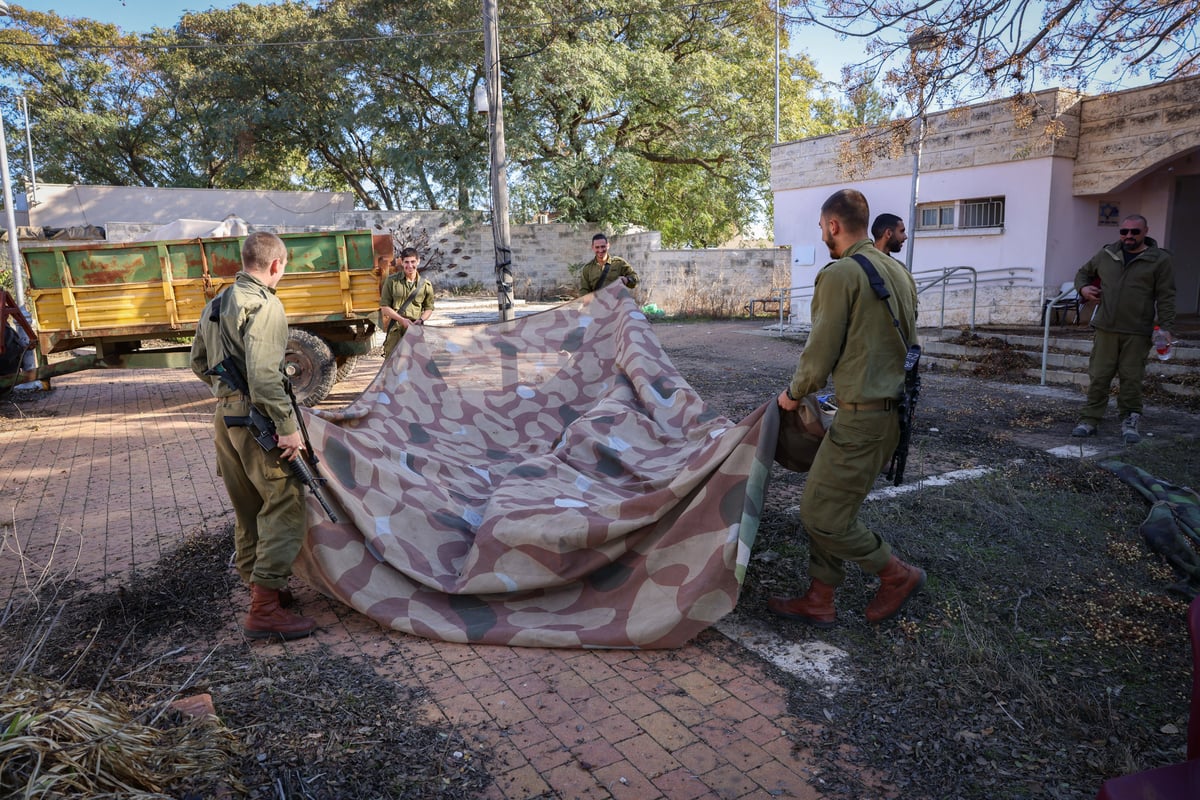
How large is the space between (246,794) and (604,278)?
7183 millimetres

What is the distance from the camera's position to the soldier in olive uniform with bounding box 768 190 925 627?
3207 mm

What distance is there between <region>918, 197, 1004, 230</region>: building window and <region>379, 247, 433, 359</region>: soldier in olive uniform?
31.3 feet

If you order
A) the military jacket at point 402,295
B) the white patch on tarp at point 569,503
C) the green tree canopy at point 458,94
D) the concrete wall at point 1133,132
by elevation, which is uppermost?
the green tree canopy at point 458,94

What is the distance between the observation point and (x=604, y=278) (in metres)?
9.00

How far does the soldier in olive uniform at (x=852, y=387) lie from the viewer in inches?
126

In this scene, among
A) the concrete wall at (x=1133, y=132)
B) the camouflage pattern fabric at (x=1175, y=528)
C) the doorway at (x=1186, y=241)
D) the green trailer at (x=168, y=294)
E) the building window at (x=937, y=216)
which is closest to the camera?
the camouflage pattern fabric at (x=1175, y=528)

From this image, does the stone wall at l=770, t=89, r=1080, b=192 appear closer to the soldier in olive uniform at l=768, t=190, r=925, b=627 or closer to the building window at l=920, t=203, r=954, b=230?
the building window at l=920, t=203, r=954, b=230

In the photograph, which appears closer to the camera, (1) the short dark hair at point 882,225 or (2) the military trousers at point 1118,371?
(1) the short dark hair at point 882,225

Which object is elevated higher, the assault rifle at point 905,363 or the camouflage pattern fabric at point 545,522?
the assault rifle at point 905,363

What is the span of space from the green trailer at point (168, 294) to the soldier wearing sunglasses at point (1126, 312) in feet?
22.7

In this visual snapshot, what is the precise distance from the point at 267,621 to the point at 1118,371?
6.72 meters

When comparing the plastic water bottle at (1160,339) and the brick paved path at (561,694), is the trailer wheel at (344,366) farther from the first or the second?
the plastic water bottle at (1160,339)

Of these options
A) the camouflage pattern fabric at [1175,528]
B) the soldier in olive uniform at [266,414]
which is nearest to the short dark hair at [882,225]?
the camouflage pattern fabric at [1175,528]

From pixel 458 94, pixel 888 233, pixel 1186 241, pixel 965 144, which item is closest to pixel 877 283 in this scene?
pixel 888 233
